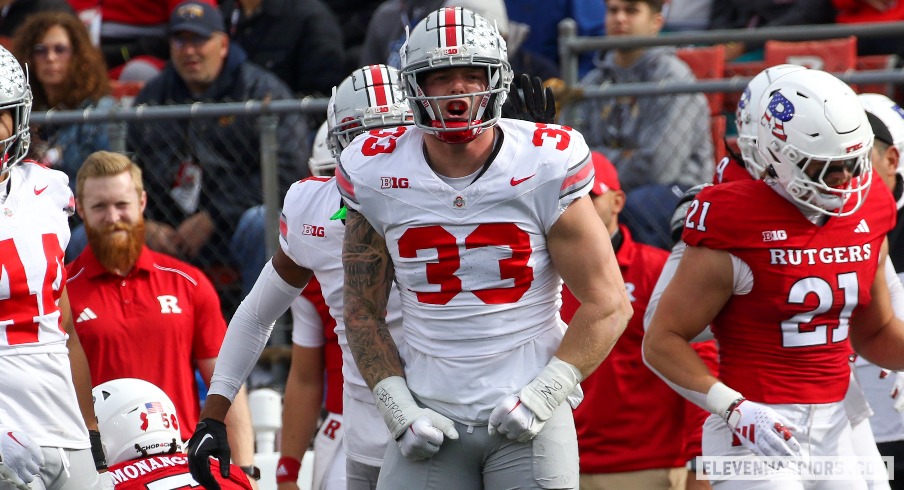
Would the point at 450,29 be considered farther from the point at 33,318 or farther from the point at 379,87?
the point at 33,318

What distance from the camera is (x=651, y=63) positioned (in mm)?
7273

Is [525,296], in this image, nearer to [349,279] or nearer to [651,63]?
[349,279]

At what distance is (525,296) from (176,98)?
15.3ft

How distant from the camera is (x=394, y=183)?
12.5 ft

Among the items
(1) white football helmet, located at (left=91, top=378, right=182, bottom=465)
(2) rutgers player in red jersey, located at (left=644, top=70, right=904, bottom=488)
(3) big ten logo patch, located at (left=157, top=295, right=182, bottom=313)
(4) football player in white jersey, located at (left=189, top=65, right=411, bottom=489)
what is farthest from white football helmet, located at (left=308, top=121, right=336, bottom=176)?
(2) rutgers player in red jersey, located at (left=644, top=70, right=904, bottom=488)

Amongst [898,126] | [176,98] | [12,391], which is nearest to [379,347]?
[12,391]

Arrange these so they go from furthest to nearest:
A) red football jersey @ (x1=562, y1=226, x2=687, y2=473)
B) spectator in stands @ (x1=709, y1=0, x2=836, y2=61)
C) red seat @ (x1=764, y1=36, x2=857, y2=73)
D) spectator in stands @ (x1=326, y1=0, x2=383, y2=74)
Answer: spectator in stands @ (x1=326, y1=0, x2=383, y2=74)
spectator in stands @ (x1=709, y1=0, x2=836, y2=61)
red seat @ (x1=764, y1=36, x2=857, y2=73)
red football jersey @ (x1=562, y1=226, x2=687, y2=473)

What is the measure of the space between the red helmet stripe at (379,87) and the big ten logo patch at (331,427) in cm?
135

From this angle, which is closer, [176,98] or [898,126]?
[898,126]

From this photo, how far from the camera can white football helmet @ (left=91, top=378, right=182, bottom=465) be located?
472 cm

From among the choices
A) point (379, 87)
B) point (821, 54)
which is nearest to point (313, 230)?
point (379, 87)

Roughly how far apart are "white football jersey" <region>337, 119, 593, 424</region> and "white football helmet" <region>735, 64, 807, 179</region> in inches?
44.1

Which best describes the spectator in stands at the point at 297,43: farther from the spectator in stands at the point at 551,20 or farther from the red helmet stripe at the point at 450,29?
the red helmet stripe at the point at 450,29

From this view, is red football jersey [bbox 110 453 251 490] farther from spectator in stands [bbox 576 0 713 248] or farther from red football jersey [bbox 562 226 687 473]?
spectator in stands [bbox 576 0 713 248]
